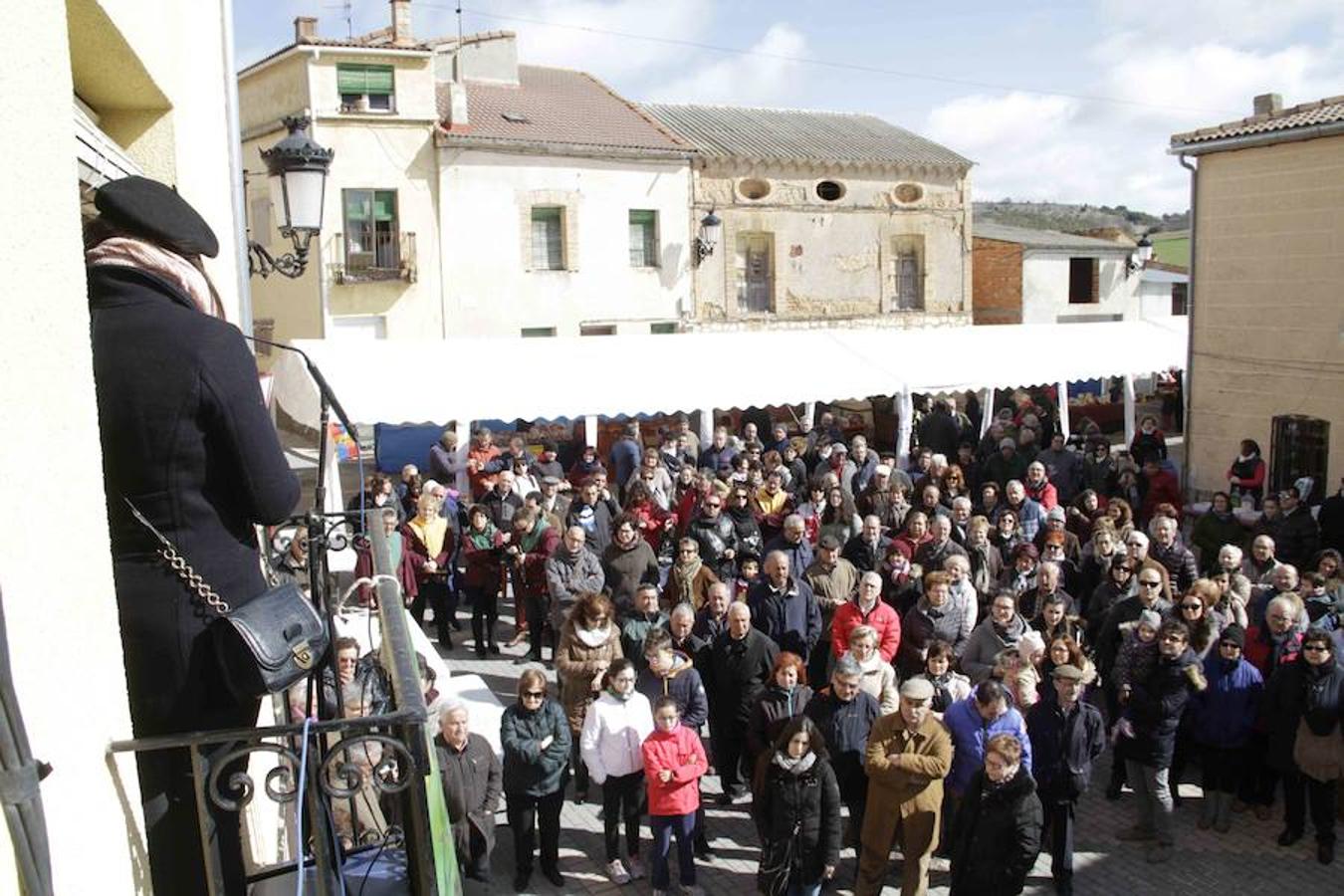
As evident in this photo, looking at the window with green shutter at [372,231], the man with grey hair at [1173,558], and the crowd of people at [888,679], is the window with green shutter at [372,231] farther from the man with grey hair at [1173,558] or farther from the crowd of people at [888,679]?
the man with grey hair at [1173,558]

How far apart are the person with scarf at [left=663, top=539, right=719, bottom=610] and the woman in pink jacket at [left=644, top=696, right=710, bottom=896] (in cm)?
227

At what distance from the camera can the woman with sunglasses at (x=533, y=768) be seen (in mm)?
6590

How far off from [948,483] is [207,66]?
8.96 metres

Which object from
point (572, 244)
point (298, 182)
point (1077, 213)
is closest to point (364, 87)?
point (572, 244)

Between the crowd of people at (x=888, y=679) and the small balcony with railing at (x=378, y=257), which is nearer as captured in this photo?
the crowd of people at (x=888, y=679)

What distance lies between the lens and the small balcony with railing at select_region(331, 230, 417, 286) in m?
22.0

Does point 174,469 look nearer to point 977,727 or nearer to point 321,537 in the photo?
point 321,537

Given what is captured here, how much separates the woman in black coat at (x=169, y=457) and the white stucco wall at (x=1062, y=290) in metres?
29.7

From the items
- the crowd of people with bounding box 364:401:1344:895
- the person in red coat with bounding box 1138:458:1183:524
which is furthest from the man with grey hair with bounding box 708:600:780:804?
the person in red coat with bounding box 1138:458:1183:524

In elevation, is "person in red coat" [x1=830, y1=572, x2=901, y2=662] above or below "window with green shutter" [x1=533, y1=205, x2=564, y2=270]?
below

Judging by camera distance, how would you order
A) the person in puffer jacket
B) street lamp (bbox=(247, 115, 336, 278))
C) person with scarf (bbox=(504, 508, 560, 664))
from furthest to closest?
person with scarf (bbox=(504, 508, 560, 664)) < street lamp (bbox=(247, 115, 336, 278)) < the person in puffer jacket

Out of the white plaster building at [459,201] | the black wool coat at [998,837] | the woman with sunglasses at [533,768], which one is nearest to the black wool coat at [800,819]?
the black wool coat at [998,837]

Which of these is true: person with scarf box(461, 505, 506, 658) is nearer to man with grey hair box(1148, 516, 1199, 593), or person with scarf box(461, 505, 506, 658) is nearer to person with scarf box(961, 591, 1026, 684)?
person with scarf box(961, 591, 1026, 684)

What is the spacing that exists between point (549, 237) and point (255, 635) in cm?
2216
